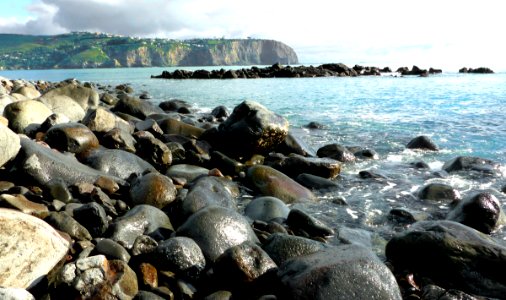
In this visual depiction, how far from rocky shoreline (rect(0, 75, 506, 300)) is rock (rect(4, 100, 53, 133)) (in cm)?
38

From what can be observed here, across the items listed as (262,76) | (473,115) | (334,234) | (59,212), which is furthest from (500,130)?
(262,76)

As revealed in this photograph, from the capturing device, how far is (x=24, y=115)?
1190 cm

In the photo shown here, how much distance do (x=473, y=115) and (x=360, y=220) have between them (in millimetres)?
19792

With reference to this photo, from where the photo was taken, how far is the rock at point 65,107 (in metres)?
14.6

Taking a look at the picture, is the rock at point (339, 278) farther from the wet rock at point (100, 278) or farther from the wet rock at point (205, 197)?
the wet rock at point (205, 197)

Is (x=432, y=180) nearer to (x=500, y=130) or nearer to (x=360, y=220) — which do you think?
(x=360, y=220)

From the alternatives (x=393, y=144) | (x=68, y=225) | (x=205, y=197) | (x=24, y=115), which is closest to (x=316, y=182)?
(x=205, y=197)

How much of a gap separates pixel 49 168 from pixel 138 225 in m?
2.93

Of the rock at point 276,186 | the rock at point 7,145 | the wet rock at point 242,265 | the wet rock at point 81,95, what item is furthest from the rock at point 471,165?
the wet rock at point 81,95

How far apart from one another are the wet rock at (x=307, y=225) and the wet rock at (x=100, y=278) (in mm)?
3367

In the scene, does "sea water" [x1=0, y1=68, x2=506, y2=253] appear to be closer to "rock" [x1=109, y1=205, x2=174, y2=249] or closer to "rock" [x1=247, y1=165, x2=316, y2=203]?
"rock" [x1=247, y1=165, x2=316, y2=203]

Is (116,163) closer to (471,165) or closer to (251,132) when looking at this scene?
(251,132)

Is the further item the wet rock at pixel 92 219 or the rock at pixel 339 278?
the wet rock at pixel 92 219

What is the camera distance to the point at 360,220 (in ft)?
27.8
